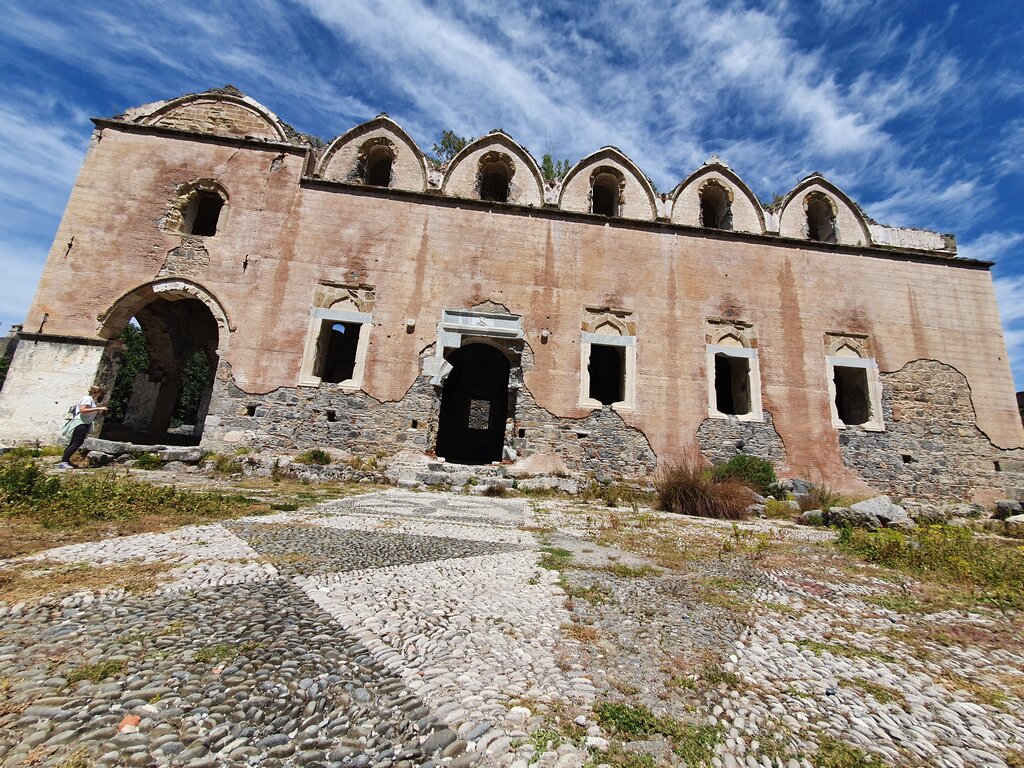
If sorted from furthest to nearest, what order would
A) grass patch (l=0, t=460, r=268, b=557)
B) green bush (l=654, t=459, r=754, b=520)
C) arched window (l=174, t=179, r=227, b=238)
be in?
arched window (l=174, t=179, r=227, b=238) < green bush (l=654, t=459, r=754, b=520) < grass patch (l=0, t=460, r=268, b=557)

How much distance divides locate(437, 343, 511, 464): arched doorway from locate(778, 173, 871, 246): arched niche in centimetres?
1075

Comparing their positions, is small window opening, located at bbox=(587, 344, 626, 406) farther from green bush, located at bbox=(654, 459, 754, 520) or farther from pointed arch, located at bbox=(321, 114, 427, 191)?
pointed arch, located at bbox=(321, 114, 427, 191)

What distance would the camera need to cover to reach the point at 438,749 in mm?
1474

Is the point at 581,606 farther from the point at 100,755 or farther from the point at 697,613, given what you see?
the point at 100,755

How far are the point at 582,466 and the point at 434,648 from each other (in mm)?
9912

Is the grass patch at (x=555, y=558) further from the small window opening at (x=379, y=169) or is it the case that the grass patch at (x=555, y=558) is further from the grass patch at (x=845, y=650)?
the small window opening at (x=379, y=169)

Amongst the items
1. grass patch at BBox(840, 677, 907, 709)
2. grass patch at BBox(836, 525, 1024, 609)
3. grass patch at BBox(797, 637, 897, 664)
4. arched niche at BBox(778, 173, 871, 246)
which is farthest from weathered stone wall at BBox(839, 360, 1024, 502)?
grass patch at BBox(840, 677, 907, 709)

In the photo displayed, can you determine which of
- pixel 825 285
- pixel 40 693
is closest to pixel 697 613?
pixel 40 693

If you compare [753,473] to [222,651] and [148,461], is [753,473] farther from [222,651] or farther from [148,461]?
[148,461]

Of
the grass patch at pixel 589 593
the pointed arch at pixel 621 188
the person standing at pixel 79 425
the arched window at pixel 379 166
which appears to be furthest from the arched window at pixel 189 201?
the grass patch at pixel 589 593

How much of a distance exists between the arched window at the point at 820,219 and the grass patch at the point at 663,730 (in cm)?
1666

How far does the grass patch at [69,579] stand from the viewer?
8.07ft

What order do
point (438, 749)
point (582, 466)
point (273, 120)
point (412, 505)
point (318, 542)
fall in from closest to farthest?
1. point (438, 749)
2. point (318, 542)
3. point (412, 505)
4. point (582, 466)
5. point (273, 120)

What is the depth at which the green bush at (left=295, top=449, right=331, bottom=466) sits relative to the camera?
424 inches
